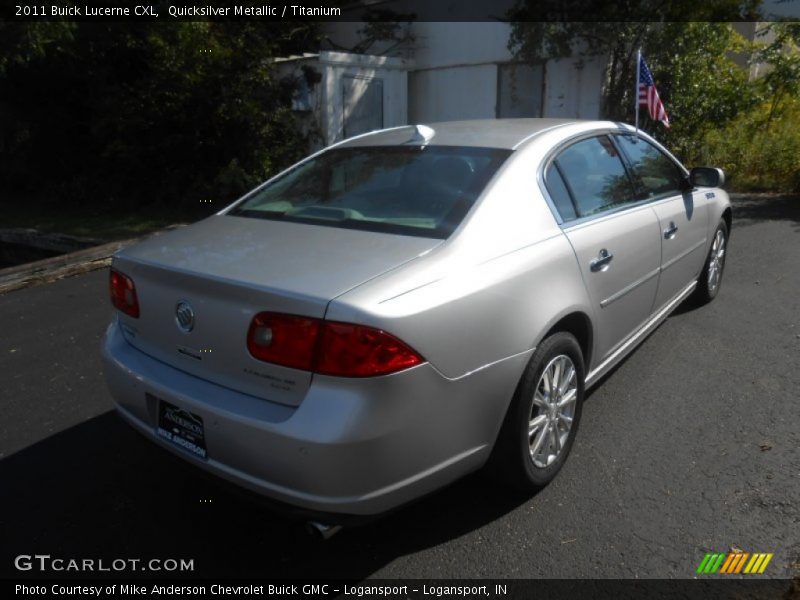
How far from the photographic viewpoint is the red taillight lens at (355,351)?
2.14m

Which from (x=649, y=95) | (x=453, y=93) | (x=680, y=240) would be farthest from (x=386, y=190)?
(x=453, y=93)

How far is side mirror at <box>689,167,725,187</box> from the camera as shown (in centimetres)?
461

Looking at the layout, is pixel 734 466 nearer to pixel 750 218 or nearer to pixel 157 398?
pixel 157 398

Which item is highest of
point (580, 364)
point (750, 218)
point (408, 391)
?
point (408, 391)

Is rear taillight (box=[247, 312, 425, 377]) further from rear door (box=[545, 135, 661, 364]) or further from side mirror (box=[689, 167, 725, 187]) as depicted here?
side mirror (box=[689, 167, 725, 187])

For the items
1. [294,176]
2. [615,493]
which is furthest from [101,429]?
[615,493]

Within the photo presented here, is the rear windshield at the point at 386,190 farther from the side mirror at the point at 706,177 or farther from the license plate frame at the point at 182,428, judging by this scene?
the side mirror at the point at 706,177

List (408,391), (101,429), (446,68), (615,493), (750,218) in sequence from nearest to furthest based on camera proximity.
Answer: (408,391)
(615,493)
(101,429)
(750,218)
(446,68)

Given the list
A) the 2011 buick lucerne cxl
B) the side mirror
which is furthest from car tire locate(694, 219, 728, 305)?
the 2011 buick lucerne cxl

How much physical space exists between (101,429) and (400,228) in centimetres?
204

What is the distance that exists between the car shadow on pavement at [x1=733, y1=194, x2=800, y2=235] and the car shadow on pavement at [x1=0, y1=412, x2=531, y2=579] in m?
7.31

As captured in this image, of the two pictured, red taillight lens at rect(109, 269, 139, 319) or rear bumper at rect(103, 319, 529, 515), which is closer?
rear bumper at rect(103, 319, 529, 515)

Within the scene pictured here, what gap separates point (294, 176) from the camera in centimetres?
363

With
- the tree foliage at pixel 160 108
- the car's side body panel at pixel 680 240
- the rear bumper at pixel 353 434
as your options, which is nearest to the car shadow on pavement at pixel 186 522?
the rear bumper at pixel 353 434
